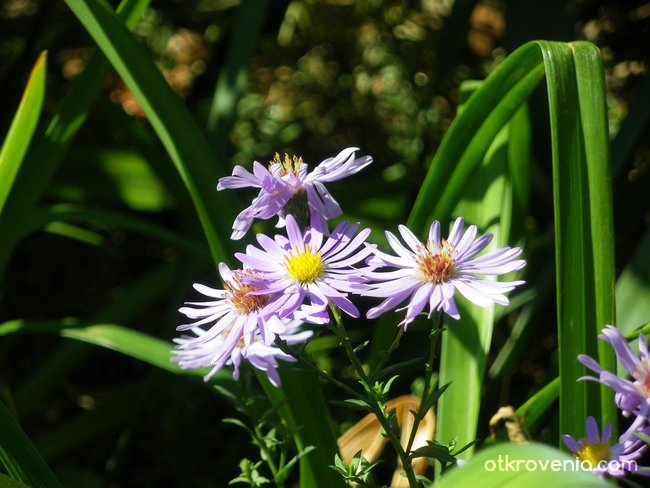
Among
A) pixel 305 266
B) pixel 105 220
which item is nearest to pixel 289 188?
pixel 305 266

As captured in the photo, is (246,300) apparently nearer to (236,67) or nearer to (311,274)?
Answer: (311,274)

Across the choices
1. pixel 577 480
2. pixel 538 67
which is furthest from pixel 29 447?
pixel 538 67

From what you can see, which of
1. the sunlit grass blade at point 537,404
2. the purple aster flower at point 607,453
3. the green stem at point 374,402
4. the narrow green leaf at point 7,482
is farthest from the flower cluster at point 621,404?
the narrow green leaf at point 7,482

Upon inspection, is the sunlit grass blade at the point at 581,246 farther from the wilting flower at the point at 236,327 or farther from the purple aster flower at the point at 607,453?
the wilting flower at the point at 236,327

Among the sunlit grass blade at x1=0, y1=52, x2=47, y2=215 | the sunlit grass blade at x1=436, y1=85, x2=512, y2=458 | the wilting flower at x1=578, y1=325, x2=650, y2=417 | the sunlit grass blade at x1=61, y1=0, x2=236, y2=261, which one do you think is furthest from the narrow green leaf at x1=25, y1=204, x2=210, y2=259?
the wilting flower at x1=578, y1=325, x2=650, y2=417

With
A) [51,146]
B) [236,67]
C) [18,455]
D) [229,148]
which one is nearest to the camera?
[18,455]

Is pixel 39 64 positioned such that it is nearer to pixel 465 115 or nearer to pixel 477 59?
pixel 465 115
